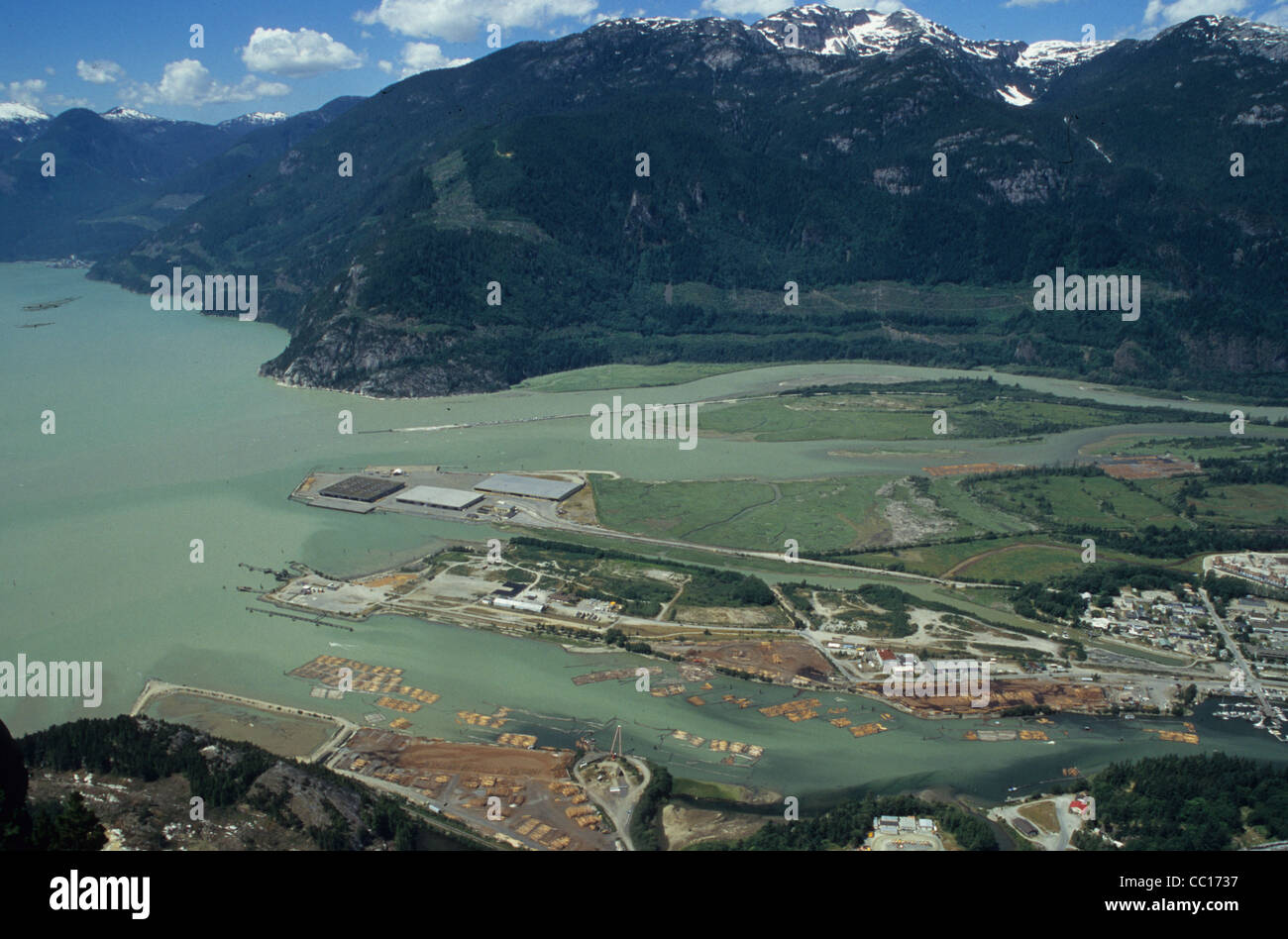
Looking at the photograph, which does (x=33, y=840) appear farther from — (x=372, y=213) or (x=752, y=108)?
(x=752, y=108)

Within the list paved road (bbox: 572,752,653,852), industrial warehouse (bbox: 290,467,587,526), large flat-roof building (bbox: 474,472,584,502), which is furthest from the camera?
large flat-roof building (bbox: 474,472,584,502)

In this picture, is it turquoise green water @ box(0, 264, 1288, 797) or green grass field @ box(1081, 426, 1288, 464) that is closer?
turquoise green water @ box(0, 264, 1288, 797)

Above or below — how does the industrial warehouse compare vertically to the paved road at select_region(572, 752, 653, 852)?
above

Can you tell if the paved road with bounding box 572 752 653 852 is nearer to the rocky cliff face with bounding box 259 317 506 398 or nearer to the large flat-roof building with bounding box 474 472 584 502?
the large flat-roof building with bounding box 474 472 584 502

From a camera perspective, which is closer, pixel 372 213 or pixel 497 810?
pixel 497 810

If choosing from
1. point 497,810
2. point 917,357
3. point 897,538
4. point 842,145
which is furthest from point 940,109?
point 497,810

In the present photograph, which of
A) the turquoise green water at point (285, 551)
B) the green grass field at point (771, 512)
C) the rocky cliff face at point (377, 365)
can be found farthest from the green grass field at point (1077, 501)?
the rocky cliff face at point (377, 365)

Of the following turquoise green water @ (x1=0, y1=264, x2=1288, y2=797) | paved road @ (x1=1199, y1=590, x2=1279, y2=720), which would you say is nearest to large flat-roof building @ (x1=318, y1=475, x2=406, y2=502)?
turquoise green water @ (x1=0, y1=264, x2=1288, y2=797)

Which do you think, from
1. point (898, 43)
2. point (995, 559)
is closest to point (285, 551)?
point (995, 559)
